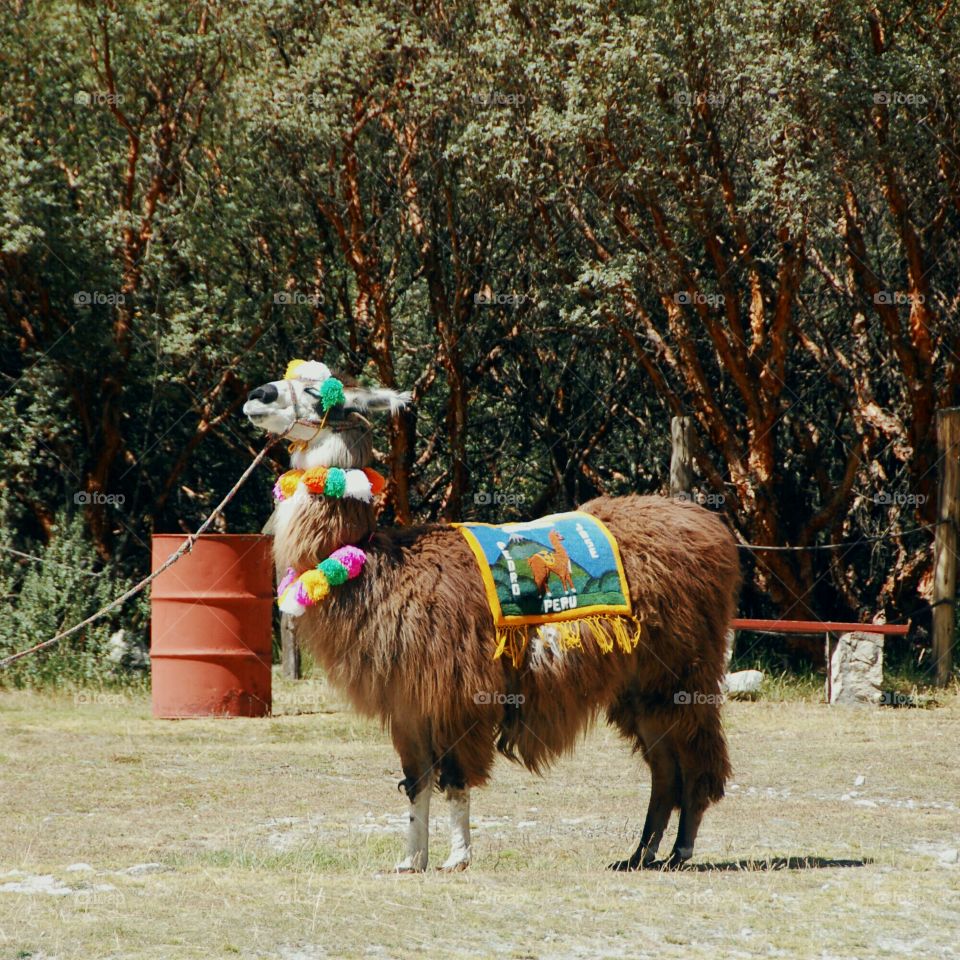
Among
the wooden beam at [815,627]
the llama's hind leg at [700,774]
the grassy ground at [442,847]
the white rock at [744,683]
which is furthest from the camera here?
the white rock at [744,683]

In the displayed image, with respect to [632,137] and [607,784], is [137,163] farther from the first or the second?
[607,784]

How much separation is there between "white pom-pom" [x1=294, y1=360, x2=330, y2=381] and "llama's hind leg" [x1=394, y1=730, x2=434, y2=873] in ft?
5.15

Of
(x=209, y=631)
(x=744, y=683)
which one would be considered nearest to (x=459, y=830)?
(x=209, y=631)

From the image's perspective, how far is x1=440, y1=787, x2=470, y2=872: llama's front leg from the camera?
6.15 metres

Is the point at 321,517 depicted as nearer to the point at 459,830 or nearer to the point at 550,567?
the point at 550,567

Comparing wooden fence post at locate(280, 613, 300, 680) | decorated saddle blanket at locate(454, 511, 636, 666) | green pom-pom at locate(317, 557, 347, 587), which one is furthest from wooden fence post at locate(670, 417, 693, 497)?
green pom-pom at locate(317, 557, 347, 587)

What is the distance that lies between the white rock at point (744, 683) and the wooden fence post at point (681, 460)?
1.66 meters

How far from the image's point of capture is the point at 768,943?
15.6 feet

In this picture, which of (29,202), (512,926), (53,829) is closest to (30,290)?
(29,202)

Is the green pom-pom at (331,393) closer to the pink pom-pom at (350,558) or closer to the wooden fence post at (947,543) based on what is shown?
the pink pom-pom at (350,558)

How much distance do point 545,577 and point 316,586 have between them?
1004mm

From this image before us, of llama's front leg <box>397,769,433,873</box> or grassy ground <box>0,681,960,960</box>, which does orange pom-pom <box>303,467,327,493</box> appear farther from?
grassy ground <box>0,681,960,960</box>

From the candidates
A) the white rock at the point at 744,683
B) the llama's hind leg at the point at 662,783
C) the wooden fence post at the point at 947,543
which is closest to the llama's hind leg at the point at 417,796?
the llama's hind leg at the point at 662,783

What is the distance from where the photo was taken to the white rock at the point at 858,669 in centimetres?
1198
